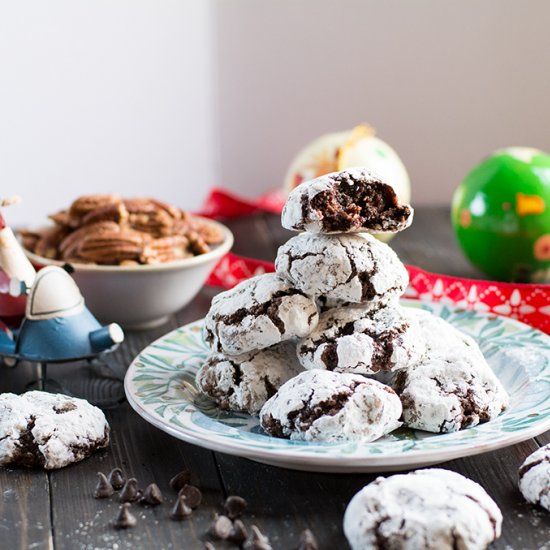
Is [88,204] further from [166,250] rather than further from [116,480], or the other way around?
[116,480]

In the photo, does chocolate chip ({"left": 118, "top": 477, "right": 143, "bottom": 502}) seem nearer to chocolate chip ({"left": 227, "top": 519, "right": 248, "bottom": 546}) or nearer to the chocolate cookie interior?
chocolate chip ({"left": 227, "top": 519, "right": 248, "bottom": 546})

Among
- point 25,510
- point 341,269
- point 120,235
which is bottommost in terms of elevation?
point 25,510

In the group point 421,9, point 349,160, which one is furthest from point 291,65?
point 349,160

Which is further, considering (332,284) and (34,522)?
(332,284)

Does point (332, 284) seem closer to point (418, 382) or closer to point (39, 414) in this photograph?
point (418, 382)

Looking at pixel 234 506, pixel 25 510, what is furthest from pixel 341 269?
pixel 25 510

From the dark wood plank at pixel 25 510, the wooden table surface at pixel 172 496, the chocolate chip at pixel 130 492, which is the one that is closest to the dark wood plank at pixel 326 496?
the wooden table surface at pixel 172 496

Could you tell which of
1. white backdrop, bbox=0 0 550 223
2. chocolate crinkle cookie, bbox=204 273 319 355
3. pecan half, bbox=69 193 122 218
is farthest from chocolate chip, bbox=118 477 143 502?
white backdrop, bbox=0 0 550 223
